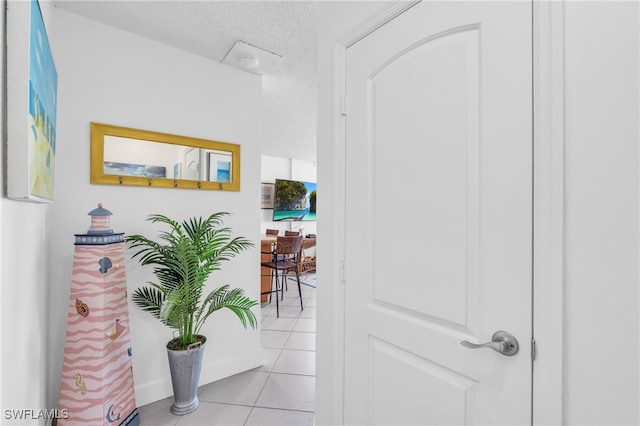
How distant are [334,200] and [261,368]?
185cm

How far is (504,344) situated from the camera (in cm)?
80

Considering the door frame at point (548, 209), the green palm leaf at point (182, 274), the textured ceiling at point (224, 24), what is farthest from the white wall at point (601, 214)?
the green palm leaf at point (182, 274)

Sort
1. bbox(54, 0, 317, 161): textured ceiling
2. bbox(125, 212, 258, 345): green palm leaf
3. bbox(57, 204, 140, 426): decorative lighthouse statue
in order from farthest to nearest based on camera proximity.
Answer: bbox(125, 212, 258, 345): green palm leaf, bbox(54, 0, 317, 161): textured ceiling, bbox(57, 204, 140, 426): decorative lighthouse statue

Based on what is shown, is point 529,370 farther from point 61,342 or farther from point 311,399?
point 61,342

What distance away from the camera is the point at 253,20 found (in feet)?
6.00

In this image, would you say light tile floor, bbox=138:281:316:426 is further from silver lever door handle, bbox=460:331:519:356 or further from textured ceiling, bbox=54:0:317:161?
textured ceiling, bbox=54:0:317:161

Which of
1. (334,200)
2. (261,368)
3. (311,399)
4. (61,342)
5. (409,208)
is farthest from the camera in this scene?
(261,368)

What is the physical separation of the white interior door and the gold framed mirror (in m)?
1.39

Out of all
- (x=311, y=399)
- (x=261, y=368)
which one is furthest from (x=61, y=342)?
(x=311, y=399)

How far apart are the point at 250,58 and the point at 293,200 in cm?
432

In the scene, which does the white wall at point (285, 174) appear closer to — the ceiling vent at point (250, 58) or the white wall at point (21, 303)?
the ceiling vent at point (250, 58)

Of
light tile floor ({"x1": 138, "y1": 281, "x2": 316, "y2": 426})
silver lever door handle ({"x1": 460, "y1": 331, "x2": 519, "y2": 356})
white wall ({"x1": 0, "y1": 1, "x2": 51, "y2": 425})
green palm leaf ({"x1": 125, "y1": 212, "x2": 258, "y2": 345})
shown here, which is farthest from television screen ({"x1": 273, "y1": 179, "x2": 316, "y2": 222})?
silver lever door handle ({"x1": 460, "y1": 331, "x2": 519, "y2": 356})

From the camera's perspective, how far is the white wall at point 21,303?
0.85 m

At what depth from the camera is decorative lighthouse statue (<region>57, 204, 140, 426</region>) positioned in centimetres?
155
